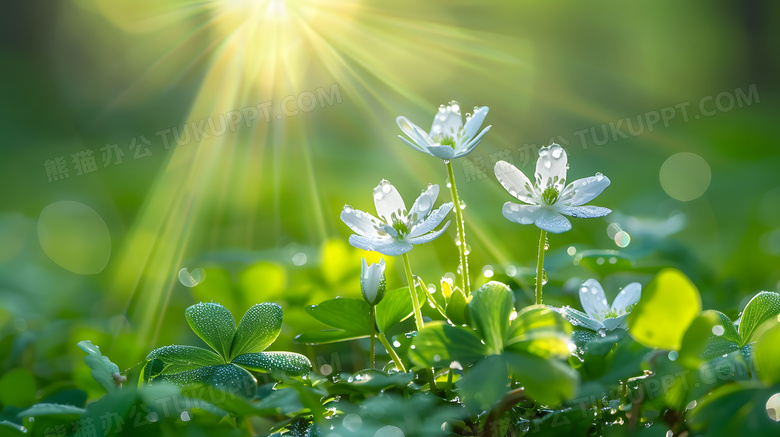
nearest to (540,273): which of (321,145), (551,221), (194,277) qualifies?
(551,221)

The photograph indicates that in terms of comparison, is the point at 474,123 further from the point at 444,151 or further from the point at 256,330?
the point at 256,330

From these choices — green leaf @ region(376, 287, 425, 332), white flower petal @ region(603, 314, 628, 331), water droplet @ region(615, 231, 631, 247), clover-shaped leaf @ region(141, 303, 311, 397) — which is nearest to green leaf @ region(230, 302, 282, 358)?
clover-shaped leaf @ region(141, 303, 311, 397)

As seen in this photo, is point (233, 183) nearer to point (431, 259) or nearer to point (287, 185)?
point (287, 185)

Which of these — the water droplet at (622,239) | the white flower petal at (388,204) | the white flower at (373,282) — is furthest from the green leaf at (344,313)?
the water droplet at (622,239)

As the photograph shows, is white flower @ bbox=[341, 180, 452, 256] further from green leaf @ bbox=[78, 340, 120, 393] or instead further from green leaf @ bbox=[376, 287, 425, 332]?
green leaf @ bbox=[78, 340, 120, 393]

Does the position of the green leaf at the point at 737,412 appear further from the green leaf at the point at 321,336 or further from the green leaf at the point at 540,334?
the green leaf at the point at 321,336

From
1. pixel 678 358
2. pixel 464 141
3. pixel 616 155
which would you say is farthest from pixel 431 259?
pixel 616 155
